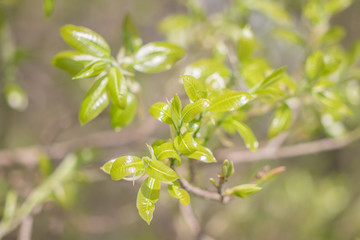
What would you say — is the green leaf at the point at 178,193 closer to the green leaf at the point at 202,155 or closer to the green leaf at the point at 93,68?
the green leaf at the point at 202,155

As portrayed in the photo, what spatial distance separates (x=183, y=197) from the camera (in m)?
0.58

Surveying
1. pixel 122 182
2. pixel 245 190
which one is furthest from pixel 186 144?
pixel 122 182

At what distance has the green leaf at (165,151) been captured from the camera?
22.5 inches

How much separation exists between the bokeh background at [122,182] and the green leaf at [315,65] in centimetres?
53

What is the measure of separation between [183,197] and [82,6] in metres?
2.54

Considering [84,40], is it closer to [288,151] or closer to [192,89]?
[192,89]

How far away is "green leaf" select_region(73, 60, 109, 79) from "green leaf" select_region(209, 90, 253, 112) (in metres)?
0.23

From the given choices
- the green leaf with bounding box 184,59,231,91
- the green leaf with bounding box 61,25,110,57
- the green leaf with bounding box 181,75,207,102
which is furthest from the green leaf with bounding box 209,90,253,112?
the green leaf with bounding box 61,25,110,57

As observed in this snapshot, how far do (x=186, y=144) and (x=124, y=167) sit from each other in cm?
11

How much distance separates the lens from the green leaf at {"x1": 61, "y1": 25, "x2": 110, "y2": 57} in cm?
65

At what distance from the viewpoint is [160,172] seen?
0.56 meters

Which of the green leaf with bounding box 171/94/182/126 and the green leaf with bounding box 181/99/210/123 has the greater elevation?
the green leaf with bounding box 181/99/210/123

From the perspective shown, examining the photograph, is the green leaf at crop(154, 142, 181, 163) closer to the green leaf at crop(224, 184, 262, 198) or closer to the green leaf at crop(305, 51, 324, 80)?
the green leaf at crop(224, 184, 262, 198)

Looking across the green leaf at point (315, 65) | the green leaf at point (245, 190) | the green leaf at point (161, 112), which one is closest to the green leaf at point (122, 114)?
the green leaf at point (161, 112)
